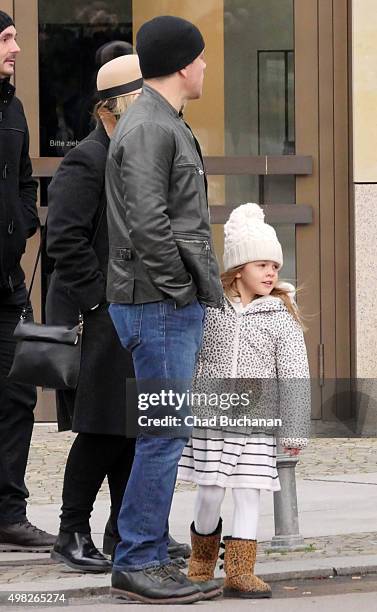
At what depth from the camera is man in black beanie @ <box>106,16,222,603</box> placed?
17.7ft

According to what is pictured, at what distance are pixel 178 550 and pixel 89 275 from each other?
1235mm

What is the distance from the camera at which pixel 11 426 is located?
269 inches

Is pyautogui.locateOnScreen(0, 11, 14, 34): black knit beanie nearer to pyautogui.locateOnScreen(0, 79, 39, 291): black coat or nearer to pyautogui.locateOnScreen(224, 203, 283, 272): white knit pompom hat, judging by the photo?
pyautogui.locateOnScreen(0, 79, 39, 291): black coat

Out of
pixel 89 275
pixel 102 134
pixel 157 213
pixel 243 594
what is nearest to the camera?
pixel 157 213

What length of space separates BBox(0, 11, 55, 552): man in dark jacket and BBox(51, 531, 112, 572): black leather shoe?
0.49 metres

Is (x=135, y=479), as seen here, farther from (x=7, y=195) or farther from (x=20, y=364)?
(x=7, y=195)

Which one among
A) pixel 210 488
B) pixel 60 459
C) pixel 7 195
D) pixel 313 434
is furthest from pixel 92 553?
pixel 313 434

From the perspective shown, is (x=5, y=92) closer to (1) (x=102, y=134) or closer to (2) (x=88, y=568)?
(1) (x=102, y=134)

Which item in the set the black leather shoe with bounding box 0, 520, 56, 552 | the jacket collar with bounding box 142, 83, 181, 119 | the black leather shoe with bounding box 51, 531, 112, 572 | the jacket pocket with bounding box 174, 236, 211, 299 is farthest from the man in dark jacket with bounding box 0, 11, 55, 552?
the jacket pocket with bounding box 174, 236, 211, 299

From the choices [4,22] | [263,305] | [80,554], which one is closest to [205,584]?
[80,554]

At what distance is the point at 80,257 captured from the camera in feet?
20.0

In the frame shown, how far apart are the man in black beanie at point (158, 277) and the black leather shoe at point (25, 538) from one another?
3.93ft

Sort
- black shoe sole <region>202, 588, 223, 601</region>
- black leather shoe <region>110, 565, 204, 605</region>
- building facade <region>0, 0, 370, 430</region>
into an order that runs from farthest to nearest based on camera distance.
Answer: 1. building facade <region>0, 0, 370, 430</region>
2. black shoe sole <region>202, 588, 223, 601</region>
3. black leather shoe <region>110, 565, 204, 605</region>


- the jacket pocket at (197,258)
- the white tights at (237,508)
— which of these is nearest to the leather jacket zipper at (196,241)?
the jacket pocket at (197,258)
